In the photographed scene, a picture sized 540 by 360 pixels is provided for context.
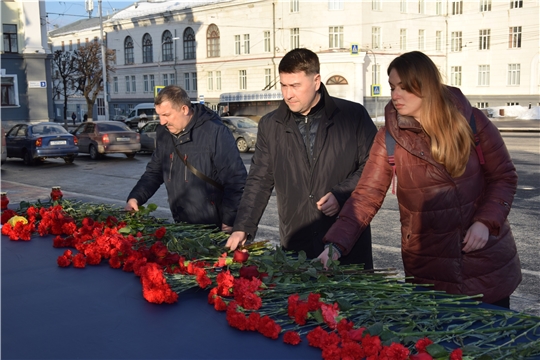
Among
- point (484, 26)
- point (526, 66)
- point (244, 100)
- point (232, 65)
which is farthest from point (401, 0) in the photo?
point (244, 100)

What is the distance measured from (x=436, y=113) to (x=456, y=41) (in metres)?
59.9

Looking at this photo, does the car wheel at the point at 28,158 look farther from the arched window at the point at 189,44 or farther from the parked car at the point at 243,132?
the arched window at the point at 189,44

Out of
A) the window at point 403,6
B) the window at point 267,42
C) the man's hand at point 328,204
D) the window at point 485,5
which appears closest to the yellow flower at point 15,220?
the man's hand at point 328,204

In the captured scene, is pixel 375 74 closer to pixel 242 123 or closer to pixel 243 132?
pixel 242 123

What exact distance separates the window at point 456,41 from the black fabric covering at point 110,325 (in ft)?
197

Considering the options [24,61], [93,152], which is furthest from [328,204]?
[24,61]

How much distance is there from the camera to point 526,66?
53250 mm

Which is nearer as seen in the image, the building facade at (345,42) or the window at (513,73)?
the building facade at (345,42)

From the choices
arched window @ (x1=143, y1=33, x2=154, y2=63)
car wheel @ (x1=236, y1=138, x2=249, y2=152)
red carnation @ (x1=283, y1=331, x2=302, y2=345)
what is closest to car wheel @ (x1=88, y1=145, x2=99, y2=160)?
car wheel @ (x1=236, y1=138, x2=249, y2=152)

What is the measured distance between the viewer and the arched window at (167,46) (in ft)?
213

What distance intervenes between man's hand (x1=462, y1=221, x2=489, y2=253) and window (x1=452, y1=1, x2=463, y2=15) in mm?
60168

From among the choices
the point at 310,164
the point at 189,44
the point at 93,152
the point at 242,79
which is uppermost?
the point at 189,44

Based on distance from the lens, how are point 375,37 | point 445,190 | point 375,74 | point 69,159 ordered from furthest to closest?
point 375,37
point 375,74
point 69,159
point 445,190

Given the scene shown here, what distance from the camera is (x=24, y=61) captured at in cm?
3762
